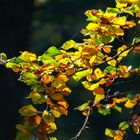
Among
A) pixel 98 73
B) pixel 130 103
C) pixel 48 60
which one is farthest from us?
pixel 130 103

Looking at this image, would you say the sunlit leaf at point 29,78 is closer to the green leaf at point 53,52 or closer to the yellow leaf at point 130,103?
the green leaf at point 53,52

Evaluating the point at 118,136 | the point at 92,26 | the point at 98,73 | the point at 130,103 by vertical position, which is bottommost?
the point at 118,136

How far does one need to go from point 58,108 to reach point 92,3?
8.98m

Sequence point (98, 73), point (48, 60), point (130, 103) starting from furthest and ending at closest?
point (130, 103) < point (98, 73) < point (48, 60)

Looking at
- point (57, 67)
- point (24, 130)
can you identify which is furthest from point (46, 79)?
point (24, 130)

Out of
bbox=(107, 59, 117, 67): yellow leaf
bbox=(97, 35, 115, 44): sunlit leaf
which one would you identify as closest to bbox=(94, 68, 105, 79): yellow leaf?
bbox=(107, 59, 117, 67): yellow leaf

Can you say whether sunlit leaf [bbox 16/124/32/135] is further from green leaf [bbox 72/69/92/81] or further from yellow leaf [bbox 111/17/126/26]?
yellow leaf [bbox 111/17/126/26]

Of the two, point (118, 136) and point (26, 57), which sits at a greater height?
point (26, 57)

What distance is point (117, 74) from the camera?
7.17 ft

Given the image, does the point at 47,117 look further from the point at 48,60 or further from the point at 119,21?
the point at 119,21

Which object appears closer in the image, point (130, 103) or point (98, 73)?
point (98, 73)

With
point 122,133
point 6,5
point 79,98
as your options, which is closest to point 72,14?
point 79,98

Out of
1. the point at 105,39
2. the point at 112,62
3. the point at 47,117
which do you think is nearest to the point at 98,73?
the point at 112,62

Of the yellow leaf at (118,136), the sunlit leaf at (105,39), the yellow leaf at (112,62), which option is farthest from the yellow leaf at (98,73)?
the yellow leaf at (118,136)
